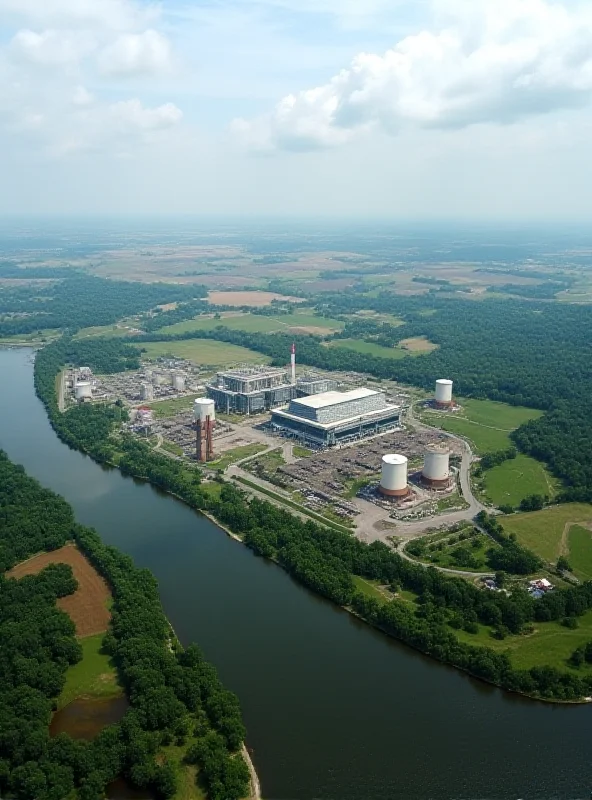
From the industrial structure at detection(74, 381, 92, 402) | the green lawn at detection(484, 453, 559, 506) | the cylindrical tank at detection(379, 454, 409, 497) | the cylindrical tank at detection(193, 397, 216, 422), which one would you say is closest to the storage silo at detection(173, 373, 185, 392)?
the industrial structure at detection(74, 381, 92, 402)

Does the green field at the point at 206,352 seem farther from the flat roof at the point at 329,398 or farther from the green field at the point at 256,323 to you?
the flat roof at the point at 329,398

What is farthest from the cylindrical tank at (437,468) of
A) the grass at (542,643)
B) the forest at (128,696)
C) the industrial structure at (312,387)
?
the forest at (128,696)

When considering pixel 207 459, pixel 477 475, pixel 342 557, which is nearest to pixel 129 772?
pixel 342 557

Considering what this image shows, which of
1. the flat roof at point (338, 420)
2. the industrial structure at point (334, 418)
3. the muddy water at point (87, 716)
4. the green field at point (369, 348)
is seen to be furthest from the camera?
the green field at point (369, 348)

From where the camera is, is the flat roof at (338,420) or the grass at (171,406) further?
the grass at (171,406)

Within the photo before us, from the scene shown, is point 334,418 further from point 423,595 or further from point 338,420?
point 423,595
